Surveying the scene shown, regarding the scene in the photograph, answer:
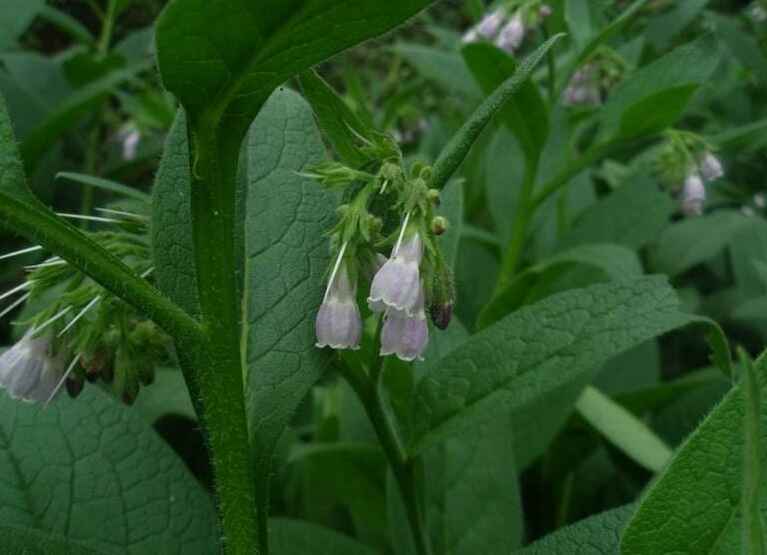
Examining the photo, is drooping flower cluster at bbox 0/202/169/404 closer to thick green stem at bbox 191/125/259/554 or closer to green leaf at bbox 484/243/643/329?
thick green stem at bbox 191/125/259/554

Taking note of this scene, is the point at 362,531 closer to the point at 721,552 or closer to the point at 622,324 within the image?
the point at 622,324

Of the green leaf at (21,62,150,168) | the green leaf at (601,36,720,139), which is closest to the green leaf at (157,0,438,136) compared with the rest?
the green leaf at (601,36,720,139)

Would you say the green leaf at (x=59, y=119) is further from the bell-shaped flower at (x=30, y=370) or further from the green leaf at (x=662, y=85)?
the bell-shaped flower at (x=30, y=370)

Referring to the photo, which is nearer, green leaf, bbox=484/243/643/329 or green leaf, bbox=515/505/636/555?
green leaf, bbox=515/505/636/555

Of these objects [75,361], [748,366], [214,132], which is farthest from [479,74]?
[748,366]

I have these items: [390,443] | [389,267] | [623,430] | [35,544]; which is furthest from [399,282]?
[623,430]

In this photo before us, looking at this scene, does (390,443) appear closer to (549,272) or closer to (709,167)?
(549,272)
